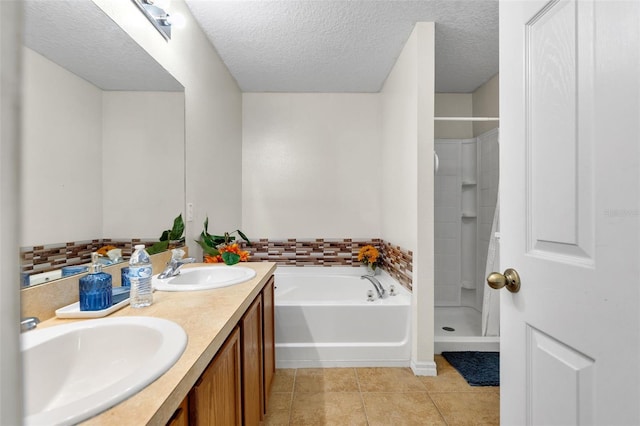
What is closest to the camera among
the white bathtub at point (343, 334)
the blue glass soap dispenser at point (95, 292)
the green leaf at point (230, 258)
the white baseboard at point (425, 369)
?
the blue glass soap dispenser at point (95, 292)

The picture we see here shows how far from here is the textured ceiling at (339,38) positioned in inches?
79.1

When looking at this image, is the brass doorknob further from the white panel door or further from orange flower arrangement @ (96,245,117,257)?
orange flower arrangement @ (96,245,117,257)

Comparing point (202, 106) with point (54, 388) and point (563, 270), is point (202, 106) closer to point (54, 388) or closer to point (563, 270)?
point (54, 388)

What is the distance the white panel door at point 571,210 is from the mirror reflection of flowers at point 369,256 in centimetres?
218

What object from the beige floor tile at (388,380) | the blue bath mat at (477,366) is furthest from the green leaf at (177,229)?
the blue bath mat at (477,366)

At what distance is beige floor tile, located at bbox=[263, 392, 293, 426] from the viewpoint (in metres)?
1.70

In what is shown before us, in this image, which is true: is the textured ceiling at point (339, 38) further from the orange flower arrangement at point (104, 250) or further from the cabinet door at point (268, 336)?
the cabinet door at point (268, 336)

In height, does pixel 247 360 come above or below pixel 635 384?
below

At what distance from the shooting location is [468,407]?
1.82m

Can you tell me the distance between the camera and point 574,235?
0.67m

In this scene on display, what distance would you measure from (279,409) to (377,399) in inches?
23.1

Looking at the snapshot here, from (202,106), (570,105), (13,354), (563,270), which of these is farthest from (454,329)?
(13,354)

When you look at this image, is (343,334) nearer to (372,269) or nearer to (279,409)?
(279,409)

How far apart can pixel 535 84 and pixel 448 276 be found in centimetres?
281
